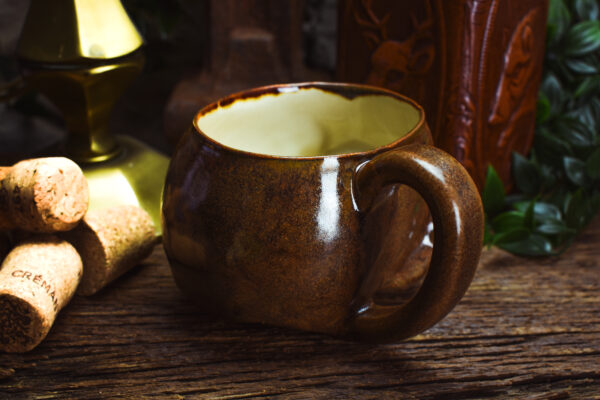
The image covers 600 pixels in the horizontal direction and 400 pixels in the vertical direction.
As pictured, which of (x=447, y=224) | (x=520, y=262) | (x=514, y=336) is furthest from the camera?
(x=520, y=262)

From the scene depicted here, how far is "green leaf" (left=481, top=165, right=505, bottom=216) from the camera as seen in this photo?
686 millimetres

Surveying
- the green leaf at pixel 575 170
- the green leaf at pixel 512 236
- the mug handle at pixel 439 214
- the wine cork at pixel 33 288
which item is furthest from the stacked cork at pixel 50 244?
the green leaf at pixel 575 170

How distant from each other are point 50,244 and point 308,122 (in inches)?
9.9

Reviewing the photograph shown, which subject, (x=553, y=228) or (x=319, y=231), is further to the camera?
(x=553, y=228)

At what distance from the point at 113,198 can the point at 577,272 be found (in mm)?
472

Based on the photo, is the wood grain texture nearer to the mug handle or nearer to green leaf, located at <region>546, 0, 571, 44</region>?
the mug handle

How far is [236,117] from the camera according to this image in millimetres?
565

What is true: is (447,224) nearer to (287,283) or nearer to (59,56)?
(287,283)

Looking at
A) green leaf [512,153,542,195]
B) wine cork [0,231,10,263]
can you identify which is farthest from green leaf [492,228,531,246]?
wine cork [0,231,10,263]

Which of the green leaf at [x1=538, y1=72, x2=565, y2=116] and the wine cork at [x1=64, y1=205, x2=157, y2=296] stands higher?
the green leaf at [x1=538, y1=72, x2=565, y2=116]

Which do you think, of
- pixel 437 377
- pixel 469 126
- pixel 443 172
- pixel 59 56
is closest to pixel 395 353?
pixel 437 377

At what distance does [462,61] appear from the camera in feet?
2.16

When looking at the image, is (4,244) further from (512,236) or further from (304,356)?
(512,236)

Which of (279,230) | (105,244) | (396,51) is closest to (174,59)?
(396,51)
